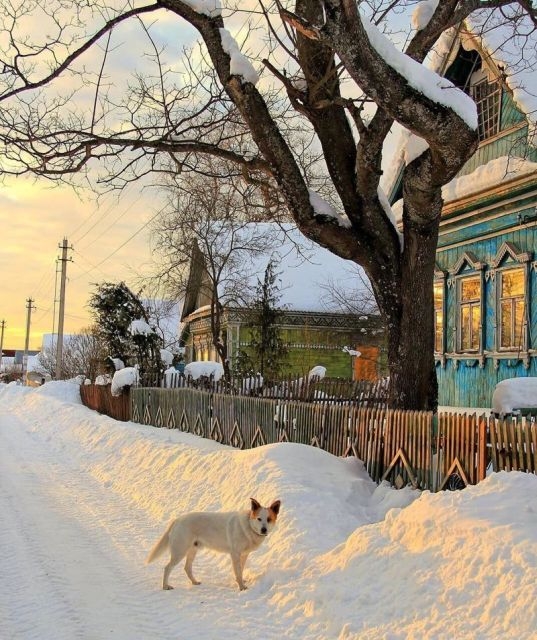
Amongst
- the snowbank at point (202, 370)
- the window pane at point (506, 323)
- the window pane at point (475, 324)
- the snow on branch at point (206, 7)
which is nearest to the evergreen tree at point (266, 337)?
the snowbank at point (202, 370)

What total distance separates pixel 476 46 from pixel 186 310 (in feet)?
94.3

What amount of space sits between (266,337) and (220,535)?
2177 centimetres

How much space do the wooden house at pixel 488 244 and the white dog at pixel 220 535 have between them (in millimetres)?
9061

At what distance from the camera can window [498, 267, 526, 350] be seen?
46.9ft

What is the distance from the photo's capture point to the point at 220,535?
6312 mm

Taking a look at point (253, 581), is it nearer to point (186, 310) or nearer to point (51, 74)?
point (51, 74)

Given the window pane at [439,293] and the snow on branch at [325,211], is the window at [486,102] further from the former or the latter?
the snow on branch at [325,211]

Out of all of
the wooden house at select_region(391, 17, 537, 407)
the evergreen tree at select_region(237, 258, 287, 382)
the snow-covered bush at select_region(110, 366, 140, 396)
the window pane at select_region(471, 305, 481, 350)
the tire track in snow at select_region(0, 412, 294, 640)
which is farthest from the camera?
the evergreen tree at select_region(237, 258, 287, 382)

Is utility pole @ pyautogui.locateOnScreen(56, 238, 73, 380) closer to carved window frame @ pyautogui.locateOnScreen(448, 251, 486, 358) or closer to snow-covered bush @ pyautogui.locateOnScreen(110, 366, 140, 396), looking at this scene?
snow-covered bush @ pyautogui.locateOnScreen(110, 366, 140, 396)

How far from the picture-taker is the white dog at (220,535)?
6.19m

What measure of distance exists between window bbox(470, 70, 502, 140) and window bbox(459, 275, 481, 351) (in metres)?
3.28

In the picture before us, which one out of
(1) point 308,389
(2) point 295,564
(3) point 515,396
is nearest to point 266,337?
(1) point 308,389

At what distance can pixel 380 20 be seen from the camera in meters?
11.1

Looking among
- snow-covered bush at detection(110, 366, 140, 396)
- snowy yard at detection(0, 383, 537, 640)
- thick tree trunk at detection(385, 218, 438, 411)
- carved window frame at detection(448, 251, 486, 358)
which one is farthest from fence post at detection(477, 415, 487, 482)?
snow-covered bush at detection(110, 366, 140, 396)
